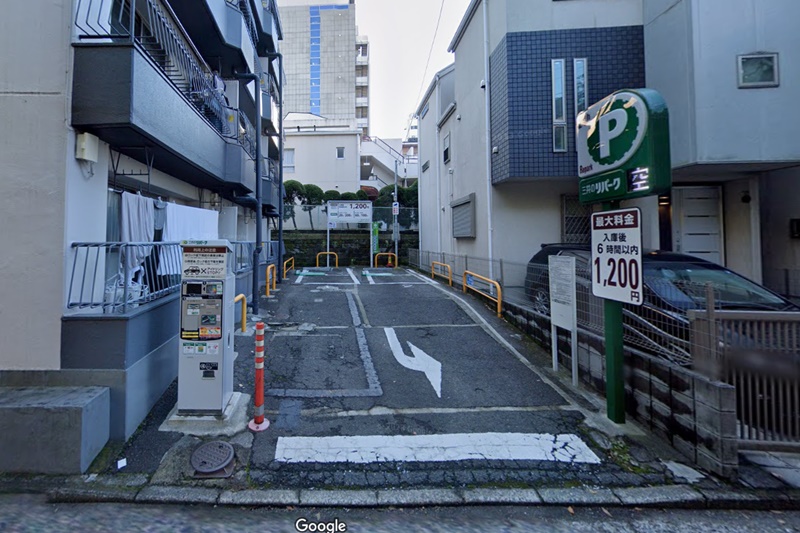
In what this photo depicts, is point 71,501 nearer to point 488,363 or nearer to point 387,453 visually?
point 387,453

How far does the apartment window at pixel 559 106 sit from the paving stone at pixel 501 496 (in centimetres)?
801

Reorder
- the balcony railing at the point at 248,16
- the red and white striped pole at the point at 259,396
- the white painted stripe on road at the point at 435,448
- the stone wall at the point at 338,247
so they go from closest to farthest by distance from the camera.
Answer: the white painted stripe on road at the point at 435,448 → the red and white striped pole at the point at 259,396 → the balcony railing at the point at 248,16 → the stone wall at the point at 338,247

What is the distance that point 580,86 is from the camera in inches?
346

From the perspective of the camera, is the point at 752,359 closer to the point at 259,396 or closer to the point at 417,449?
the point at 417,449

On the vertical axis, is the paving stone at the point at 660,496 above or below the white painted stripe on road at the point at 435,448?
below

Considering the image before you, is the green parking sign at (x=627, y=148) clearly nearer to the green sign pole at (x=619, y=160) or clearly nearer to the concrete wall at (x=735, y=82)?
the green sign pole at (x=619, y=160)

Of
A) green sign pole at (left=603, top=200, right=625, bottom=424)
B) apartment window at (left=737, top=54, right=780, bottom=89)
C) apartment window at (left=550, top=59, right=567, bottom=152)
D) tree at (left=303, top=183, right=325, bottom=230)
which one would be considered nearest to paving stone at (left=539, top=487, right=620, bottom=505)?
green sign pole at (left=603, top=200, right=625, bottom=424)

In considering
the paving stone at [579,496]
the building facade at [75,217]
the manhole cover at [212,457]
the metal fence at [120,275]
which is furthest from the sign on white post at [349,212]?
the paving stone at [579,496]

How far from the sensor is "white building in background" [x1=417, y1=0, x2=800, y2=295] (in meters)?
7.46

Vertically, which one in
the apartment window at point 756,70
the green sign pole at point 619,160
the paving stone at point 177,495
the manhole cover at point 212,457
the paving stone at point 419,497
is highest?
the apartment window at point 756,70

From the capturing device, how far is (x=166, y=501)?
2.71 meters

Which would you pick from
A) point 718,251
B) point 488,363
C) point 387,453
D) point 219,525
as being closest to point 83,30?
point 219,525

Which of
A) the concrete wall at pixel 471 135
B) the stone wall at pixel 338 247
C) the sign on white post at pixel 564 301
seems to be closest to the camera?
the sign on white post at pixel 564 301

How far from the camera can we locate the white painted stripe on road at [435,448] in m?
3.23
